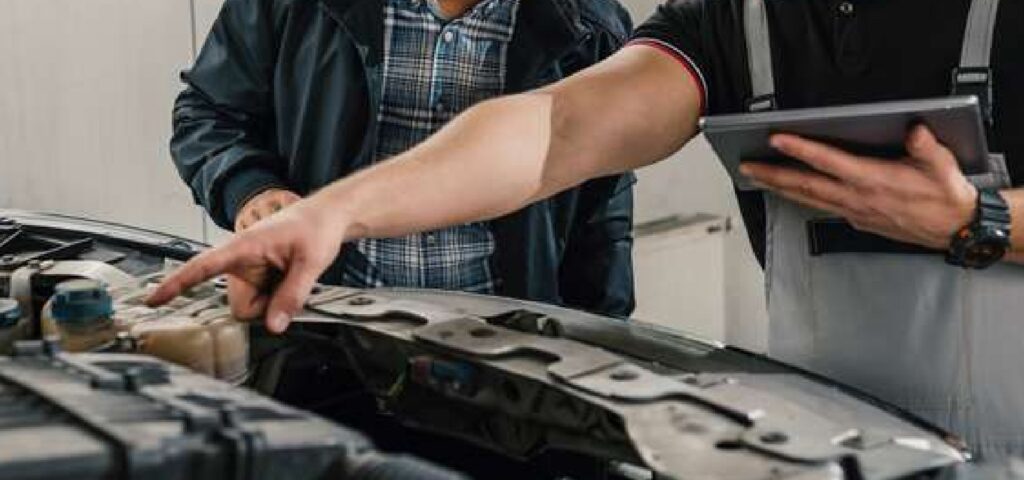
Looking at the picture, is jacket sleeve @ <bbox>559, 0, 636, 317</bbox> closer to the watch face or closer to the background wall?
the watch face

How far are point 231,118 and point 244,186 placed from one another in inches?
6.2

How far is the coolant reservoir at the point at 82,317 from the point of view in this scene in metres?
1.17

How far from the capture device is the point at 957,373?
51.4 inches

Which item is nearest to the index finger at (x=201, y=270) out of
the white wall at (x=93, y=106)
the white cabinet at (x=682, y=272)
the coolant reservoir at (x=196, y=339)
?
the coolant reservoir at (x=196, y=339)

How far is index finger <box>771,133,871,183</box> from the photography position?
1.23 m

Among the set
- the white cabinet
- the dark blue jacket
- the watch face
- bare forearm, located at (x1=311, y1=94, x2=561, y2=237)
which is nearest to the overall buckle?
the watch face

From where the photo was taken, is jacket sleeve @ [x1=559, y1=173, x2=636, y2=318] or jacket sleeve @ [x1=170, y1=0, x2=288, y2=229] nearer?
jacket sleeve @ [x1=170, y1=0, x2=288, y2=229]

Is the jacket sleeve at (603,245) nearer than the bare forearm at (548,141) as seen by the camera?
No

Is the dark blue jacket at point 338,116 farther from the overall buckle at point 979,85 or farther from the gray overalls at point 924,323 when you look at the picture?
the overall buckle at point 979,85

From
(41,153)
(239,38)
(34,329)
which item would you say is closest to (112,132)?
(41,153)

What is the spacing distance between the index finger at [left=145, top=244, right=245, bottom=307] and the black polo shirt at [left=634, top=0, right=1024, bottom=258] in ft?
1.85

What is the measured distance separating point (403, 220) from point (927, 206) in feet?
1.77

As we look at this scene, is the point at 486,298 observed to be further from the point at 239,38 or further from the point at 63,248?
the point at 239,38

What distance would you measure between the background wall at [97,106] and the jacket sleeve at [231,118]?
654 mm
